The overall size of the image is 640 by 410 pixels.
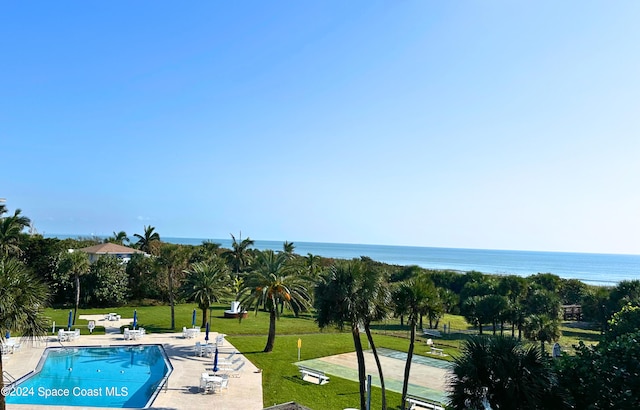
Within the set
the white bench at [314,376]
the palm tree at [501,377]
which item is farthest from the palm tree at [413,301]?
the palm tree at [501,377]

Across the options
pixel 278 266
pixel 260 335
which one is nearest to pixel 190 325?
pixel 260 335

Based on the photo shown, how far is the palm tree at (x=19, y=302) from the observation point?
1083cm

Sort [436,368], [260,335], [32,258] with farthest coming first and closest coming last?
[32,258]
[260,335]
[436,368]

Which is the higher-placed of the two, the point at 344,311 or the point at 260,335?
the point at 344,311

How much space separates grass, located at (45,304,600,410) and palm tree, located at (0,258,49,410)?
29.5ft

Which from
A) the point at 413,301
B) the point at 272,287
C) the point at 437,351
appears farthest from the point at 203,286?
the point at 413,301

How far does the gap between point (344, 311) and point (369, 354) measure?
1350 centimetres

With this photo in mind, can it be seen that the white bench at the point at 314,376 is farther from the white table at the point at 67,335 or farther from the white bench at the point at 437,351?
the white table at the point at 67,335

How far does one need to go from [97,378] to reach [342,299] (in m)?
14.3

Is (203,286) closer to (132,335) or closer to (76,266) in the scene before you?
(132,335)

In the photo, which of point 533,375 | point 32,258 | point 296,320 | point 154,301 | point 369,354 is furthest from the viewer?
point 154,301

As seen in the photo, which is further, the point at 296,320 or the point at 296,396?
the point at 296,320

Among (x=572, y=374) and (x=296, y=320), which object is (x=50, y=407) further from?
(x=296, y=320)

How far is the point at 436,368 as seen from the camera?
2414 cm
